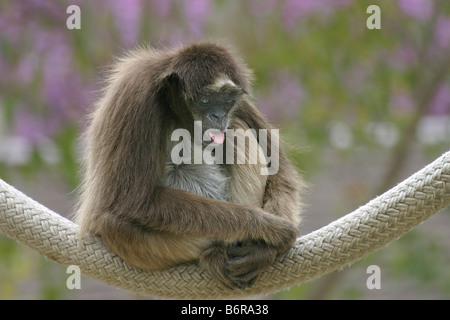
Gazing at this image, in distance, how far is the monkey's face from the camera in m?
4.23

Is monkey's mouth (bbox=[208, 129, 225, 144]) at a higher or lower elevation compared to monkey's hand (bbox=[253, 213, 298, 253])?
higher

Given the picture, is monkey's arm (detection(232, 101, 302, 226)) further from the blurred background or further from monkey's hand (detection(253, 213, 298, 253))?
the blurred background

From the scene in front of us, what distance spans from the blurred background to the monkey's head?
2826 mm

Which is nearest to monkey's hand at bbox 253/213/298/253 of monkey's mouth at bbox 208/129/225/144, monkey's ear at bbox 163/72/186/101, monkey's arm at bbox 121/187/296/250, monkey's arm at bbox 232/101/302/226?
monkey's arm at bbox 121/187/296/250

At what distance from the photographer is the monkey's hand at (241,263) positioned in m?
4.07

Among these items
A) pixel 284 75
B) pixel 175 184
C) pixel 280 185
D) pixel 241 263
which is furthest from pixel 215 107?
pixel 284 75

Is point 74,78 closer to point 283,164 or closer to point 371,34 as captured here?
point 371,34

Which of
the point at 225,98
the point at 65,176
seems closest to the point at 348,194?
the point at 65,176

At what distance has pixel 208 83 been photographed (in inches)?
166

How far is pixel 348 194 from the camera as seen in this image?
8.67 meters

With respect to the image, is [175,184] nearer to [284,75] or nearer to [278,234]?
[278,234]

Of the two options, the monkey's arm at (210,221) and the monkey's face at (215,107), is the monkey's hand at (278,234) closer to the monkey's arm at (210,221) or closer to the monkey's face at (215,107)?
the monkey's arm at (210,221)

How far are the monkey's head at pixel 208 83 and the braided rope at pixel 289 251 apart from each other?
2.67ft

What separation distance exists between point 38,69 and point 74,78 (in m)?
0.65
